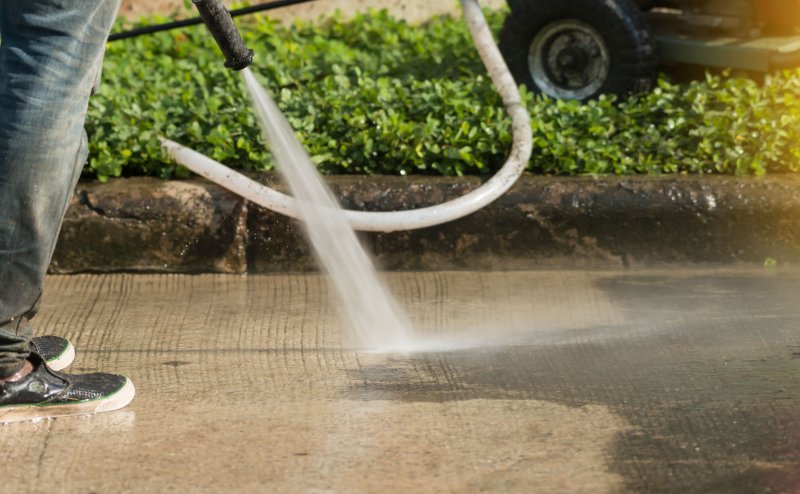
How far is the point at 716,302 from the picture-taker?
374cm

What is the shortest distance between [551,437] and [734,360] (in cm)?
78

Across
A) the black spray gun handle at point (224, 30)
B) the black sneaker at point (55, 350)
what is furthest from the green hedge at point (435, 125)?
the black spray gun handle at point (224, 30)

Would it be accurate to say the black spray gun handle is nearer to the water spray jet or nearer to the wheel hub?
the water spray jet

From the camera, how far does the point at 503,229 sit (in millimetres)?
4113

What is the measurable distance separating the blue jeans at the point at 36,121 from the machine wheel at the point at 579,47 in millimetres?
2684

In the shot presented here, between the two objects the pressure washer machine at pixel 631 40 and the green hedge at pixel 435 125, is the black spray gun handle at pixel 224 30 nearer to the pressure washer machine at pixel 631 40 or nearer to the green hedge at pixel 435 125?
the green hedge at pixel 435 125

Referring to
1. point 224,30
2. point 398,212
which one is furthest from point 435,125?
point 224,30

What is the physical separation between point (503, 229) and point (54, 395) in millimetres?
1817

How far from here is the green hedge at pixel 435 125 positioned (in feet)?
14.0

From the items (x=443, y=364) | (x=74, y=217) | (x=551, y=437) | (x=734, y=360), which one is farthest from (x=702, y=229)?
(x=74, y=217)

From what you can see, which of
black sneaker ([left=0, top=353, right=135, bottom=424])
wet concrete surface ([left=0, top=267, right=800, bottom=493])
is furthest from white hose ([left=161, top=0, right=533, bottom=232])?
black sneaker ([left=0, top=353, right=135, bottom=424])

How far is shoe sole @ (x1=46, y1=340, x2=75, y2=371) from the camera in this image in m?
3.11

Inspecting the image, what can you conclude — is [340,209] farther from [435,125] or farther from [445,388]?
[445,388]

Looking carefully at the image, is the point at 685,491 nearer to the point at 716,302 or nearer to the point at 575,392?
the point at 575,392
